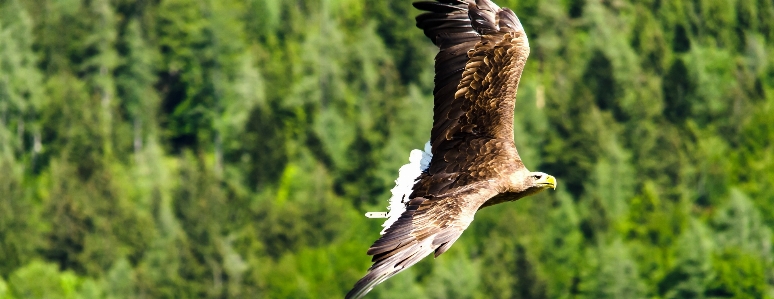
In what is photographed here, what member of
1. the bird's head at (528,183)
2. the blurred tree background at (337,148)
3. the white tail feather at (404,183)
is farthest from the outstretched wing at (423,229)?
the blurred tree background at (337,148)

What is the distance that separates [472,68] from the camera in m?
21.4

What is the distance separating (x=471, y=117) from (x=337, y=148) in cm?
8309

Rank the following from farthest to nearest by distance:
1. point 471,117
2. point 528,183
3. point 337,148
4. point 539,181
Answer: point 337,148
point 471,117
point 539,181
point 528,183

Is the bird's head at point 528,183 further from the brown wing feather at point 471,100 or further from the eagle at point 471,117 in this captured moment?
the brown wing feather at point 471,100

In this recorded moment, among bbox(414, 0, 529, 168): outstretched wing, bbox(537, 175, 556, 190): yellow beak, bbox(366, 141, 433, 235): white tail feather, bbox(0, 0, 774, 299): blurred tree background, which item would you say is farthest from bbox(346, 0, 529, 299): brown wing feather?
bbox(0, 0, 774, 299): blurred tree background

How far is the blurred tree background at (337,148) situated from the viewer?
83.5 m

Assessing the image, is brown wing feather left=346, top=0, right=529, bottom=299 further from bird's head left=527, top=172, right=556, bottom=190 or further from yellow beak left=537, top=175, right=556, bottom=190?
yellow beak left=537, top=175, right=556, bottom=190

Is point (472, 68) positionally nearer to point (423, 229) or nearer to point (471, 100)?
point (471, 100)

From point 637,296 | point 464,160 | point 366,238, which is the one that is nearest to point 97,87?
point 366,238

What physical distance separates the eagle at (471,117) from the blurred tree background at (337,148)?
55136 mm

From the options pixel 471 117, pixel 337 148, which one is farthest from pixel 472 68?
pixel 337 148

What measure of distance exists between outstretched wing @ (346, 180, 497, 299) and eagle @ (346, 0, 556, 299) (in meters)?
0.04

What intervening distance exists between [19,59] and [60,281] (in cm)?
2622

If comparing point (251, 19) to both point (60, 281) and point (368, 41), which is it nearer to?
point (368, 41)
